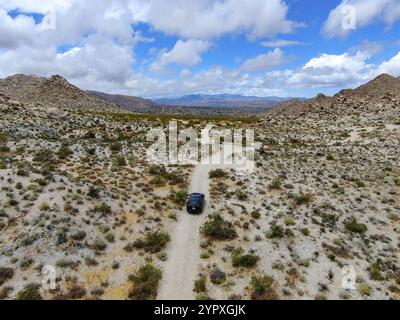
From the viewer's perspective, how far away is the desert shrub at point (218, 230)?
29.4 metres

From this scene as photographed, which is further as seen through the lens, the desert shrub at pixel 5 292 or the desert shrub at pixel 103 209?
the desert shrub at pixel 103 209

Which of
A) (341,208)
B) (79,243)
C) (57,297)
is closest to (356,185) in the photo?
(341,208)

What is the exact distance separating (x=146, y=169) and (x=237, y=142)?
2842cm

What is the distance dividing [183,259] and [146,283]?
4.31m

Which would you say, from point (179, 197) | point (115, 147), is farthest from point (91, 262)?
point (115, 147)

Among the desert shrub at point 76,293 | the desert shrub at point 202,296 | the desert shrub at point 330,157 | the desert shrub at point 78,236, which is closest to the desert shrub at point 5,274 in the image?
the desert shrub at point 76,293

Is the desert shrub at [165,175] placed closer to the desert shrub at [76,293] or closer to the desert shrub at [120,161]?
the desert shrub at [120,161]

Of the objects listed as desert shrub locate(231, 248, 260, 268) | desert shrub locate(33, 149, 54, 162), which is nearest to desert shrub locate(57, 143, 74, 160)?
desert shrub locate(33, 149, 54, 162)

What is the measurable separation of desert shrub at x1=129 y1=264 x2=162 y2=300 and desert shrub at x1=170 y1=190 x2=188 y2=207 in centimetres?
1104

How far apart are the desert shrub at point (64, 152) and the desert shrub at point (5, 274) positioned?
905 inches

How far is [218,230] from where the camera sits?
29.7 metres

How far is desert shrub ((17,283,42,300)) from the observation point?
2048 cm

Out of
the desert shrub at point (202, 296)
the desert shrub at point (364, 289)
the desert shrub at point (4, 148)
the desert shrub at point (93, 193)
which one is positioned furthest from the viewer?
the desert shrub at point (4, 148)
